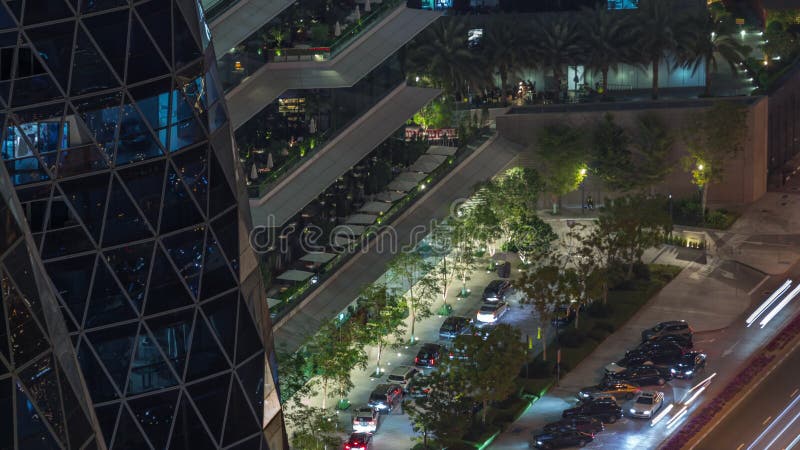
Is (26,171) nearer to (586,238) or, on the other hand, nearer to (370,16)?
(370,16)

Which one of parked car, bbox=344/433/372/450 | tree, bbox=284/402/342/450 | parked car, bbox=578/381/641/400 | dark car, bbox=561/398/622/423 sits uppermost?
tree, bbox=284/402/342/450

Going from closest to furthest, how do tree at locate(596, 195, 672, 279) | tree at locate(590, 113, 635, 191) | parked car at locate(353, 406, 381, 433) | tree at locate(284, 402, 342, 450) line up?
tree at locate(284, 402, 342, 450), parked car at locate(353, 406, 381, 433), tree at locate(596, 195, 672, 279), tree at locate(590, 113, 635, 191)

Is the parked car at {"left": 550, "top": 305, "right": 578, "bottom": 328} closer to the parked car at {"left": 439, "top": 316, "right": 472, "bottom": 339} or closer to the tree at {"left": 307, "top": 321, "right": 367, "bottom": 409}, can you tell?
the parked car at {"left": 439, "top": 316, "right": 472, "bottom": 339}

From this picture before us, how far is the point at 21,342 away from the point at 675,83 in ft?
321

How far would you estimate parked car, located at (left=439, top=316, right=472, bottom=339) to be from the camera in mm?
79431

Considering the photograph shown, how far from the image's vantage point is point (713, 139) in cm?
10119

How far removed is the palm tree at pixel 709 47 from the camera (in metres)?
109

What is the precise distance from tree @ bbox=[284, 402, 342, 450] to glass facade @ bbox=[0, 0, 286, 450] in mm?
22896

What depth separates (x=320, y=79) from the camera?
85.1 metres

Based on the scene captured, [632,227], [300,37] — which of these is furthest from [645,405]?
[300,37]

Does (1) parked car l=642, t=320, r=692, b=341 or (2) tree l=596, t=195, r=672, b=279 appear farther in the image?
(2) tree l=596, t=195, r=672, b=279

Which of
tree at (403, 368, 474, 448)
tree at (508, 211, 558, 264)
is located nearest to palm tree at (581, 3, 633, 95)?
tree at (508, 211, 558, 264)

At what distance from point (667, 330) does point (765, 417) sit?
424 inches

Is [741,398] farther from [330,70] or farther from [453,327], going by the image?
[330,70]
